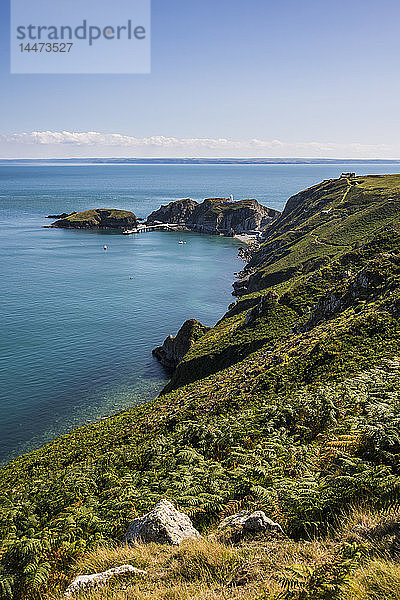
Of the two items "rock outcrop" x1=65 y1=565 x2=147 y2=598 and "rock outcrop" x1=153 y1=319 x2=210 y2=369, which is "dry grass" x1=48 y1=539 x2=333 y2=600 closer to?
"rock outcrop" x1=65 y1=565 x2=147 y2=598

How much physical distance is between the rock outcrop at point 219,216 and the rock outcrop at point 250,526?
168 meters

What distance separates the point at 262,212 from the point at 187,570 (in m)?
182

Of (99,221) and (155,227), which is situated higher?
(99,221)

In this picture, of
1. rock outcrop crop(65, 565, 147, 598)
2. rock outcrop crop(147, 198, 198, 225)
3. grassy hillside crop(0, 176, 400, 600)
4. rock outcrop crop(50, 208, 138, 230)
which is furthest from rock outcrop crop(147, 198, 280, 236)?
rock outcrop crop(65, 565, 147, 598)

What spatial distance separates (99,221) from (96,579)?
187991 millimetres

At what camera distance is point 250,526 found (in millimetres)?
8297

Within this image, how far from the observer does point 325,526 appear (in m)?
7.91

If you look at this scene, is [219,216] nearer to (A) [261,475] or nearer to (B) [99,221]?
(B) [99,221]

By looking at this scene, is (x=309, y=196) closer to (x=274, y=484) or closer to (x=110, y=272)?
(x=110, y=272)

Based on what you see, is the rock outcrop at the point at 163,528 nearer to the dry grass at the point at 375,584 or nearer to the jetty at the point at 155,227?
the dry grass at the point at 375,584

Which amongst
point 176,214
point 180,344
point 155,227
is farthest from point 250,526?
point 176,214

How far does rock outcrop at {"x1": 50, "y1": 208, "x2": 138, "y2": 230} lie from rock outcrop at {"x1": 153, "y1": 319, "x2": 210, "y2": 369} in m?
136

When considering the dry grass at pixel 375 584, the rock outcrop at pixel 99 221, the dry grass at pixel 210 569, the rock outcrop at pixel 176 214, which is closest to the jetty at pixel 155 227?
the rock outcrop at pixel 176 214

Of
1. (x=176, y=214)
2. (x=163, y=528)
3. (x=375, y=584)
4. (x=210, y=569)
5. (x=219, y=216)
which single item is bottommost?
(x=163, y=528)
